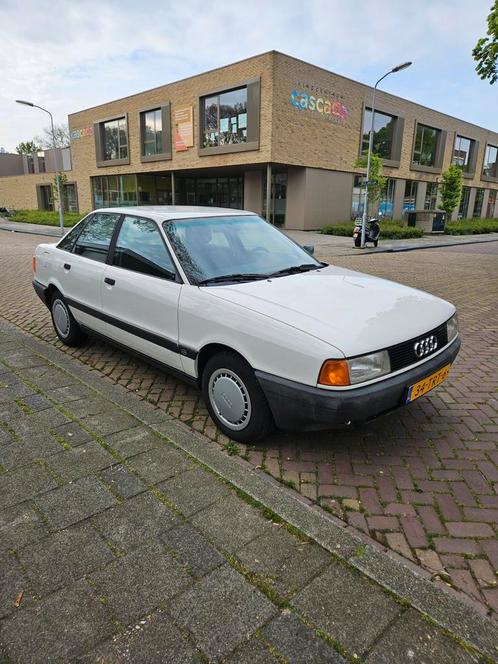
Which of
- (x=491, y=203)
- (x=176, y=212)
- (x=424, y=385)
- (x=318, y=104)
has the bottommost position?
(x=424, y=385)

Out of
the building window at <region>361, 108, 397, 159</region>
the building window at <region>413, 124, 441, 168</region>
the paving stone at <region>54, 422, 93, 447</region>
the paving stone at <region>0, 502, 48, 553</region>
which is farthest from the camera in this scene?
the building window at <region>413, 124, 441, 168</region>

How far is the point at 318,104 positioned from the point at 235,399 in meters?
26.9

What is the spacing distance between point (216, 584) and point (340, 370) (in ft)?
4.17

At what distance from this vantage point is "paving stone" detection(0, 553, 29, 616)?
77.5 inches

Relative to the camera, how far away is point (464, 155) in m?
40.5

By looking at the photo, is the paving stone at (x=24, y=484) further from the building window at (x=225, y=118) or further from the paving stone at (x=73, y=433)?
the building window at (x=225, y=118)

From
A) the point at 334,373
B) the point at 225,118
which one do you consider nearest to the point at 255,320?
the point at 334,373

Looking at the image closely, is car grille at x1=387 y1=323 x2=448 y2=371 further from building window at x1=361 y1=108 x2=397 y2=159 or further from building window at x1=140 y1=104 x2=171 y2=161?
building window at x1=140 y1=104 x2=171 y2=161

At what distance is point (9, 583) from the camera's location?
2.08 meters

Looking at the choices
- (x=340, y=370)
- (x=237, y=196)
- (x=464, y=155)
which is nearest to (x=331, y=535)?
(x=340, y=370)

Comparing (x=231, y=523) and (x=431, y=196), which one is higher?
(x=431, y=196)

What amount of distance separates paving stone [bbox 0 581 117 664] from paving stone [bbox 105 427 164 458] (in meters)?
1.19

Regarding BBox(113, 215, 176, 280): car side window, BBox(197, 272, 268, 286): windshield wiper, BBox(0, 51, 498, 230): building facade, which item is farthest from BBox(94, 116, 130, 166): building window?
BBox(197, 272, 268, 286): windshield wiper

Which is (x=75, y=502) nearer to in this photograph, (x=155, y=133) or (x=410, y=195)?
(x=155, y=133)
